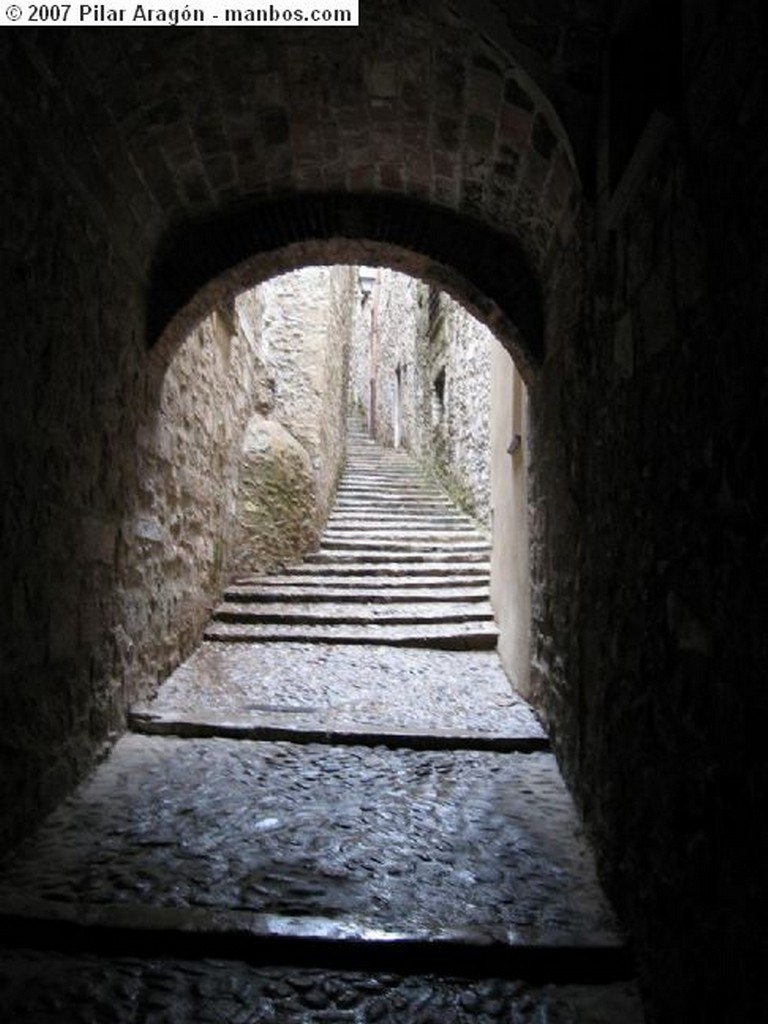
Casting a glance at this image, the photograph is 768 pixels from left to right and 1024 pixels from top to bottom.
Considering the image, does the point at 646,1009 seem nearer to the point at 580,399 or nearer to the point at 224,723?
the point at 580,399

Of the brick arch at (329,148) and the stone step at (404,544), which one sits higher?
the brick arch at (329,148)

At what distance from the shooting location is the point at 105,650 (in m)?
2.85

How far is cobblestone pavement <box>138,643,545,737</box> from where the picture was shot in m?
3.30

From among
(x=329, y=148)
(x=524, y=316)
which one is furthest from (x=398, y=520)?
(x=329, y=148)

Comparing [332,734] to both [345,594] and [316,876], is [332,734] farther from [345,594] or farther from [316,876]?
[345,594]

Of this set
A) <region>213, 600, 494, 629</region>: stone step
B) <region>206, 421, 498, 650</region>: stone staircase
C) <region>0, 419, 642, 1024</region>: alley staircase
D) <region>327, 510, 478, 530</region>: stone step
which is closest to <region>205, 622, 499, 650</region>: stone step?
<region>206, 421, 498, 650</region>: stone staircase

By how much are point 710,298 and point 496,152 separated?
1617 mm

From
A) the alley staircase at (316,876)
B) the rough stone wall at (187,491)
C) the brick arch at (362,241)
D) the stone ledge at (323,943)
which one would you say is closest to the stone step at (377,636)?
the rough stone wall at (187,491)

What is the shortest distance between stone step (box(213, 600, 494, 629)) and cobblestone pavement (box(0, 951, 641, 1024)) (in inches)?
136

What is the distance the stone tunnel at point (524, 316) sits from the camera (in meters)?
1.16

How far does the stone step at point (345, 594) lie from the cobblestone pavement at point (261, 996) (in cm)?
384

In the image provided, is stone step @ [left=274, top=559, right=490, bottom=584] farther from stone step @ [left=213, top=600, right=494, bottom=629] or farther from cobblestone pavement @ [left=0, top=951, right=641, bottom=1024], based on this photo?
cobblestone pavement @ [left=0, top=951, right=641, bottom=1024]

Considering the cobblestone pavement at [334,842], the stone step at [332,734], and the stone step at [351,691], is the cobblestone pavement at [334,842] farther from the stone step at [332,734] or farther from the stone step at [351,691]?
the stone step at [351,691]

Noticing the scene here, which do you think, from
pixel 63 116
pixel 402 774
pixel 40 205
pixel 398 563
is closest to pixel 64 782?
pixel 402 774
